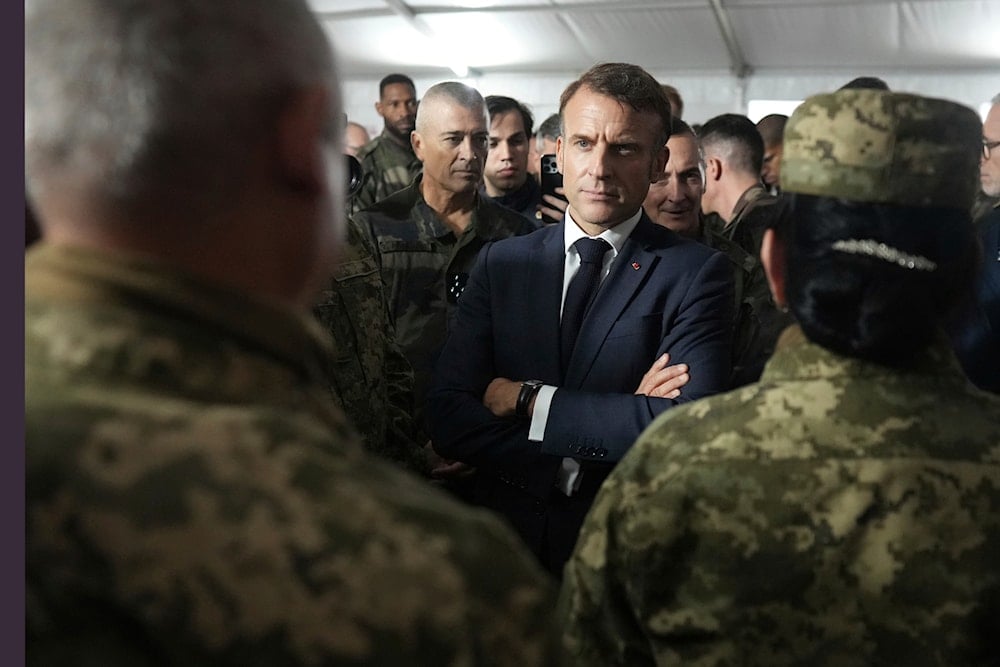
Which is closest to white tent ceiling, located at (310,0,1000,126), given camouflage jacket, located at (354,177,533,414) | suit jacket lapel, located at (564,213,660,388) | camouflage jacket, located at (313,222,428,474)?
camouflage jacket, located at (354,177,533,414)

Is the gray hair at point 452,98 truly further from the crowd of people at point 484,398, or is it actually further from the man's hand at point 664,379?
the man's hand at point 664,379

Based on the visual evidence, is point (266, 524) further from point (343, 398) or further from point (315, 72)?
point (343, 398)

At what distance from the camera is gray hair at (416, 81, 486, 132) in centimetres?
343

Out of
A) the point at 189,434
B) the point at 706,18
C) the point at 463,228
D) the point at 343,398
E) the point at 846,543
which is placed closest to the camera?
the point at 189,434

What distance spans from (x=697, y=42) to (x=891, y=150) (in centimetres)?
866

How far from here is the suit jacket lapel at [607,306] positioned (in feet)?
6.81

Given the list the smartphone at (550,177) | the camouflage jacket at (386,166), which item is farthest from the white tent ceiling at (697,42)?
the smartphone at (550,177)

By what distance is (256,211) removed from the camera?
770mm

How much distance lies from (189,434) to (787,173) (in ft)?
2.85

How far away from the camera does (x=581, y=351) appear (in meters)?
2.08

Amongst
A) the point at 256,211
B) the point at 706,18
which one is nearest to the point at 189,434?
the point at 256,211

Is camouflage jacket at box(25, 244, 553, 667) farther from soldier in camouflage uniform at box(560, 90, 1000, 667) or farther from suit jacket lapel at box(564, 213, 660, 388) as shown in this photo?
suit jacket lapel at box(564, 213, 660, 388)

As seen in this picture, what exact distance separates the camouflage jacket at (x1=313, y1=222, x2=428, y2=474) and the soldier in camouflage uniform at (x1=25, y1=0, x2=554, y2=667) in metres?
1.46

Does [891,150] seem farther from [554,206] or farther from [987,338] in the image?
[554,206]
